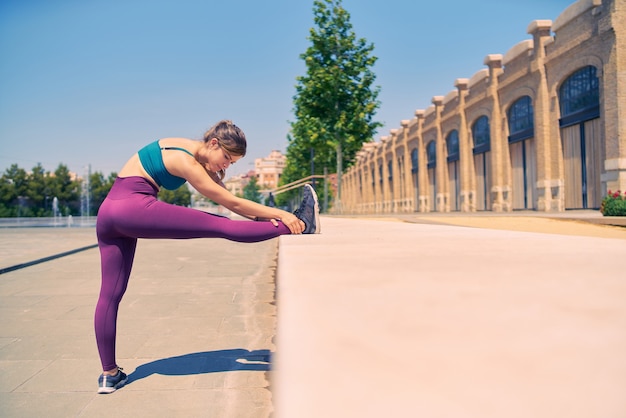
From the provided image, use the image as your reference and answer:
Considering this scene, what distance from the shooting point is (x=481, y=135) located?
2703 cm

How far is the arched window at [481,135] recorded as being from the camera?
26203 mm

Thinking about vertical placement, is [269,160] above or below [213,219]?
above

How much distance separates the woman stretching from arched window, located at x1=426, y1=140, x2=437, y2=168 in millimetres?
32563

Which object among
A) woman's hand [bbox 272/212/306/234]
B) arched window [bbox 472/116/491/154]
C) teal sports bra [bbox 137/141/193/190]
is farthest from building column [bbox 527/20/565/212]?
teal sports bra [bbox 137/141/193/190]

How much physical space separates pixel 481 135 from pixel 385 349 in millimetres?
27935

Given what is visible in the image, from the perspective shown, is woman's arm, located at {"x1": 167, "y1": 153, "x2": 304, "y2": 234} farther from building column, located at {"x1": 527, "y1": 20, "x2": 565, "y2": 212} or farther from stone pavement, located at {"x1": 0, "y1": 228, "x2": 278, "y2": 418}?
building column, located at {"x1": 527, "y1": 20, "x2": 565, "y2": 212}

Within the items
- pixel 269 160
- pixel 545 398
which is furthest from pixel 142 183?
pixel 269 160

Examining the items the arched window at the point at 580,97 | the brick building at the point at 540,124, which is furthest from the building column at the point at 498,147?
the arched window at the point at 580,97

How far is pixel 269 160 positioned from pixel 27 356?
196305mm

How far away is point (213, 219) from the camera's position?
2.79 meters

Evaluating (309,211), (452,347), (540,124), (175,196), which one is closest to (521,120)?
(540,124)

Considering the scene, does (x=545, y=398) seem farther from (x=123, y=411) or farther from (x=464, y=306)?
(x=123, y=411)

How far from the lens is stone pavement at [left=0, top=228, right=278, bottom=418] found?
285 centimetres

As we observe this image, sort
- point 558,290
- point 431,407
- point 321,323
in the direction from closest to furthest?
point 431,407 < point 321,323 < point 558,290
